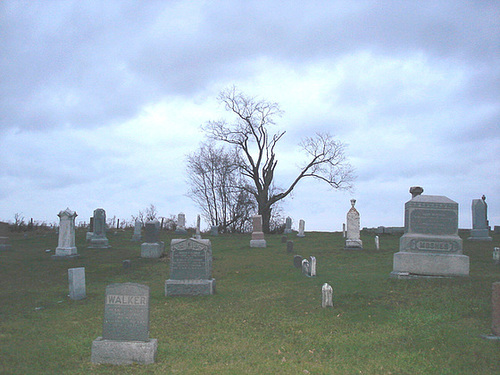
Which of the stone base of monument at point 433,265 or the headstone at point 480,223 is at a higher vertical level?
the headstone at point 480,223

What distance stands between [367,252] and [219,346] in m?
15.9

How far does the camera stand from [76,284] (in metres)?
12.3

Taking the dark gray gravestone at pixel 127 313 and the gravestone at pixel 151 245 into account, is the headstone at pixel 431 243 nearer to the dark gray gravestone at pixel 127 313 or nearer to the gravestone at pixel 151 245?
the dark gray gravestone at pixel 127 313

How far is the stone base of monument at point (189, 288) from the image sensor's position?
12414 millimetres

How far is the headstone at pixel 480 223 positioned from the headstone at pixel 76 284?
22397 mm

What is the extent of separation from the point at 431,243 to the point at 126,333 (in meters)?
8.89

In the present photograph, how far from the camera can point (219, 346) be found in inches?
309

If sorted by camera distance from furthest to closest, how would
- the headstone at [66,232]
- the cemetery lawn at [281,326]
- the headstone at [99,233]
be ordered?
the headstone at [99,233], the headstone at [66,232], the cemetery lawn at [281,326]

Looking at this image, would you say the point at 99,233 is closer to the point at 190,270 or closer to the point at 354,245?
the point at 354,245

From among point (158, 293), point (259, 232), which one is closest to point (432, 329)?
point (158, 293)

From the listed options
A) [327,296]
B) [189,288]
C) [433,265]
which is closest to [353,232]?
[433,265]

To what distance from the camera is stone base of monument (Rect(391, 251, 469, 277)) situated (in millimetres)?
12023

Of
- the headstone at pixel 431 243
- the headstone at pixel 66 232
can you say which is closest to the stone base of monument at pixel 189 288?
the headstone at pixel 431 243

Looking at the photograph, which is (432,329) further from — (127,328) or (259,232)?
(259,232)
